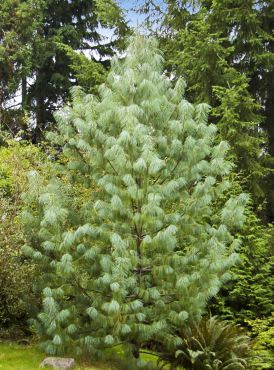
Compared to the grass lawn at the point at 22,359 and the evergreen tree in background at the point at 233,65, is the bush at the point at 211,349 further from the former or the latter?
the evergreen tree in background at the point at 233,65

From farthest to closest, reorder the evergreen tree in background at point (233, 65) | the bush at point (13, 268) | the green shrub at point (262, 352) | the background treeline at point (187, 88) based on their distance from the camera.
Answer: the evergreen tree in background at point (233, 65) < the background treeline at point (187, 88) < the bush at point (13, 268) < the green shrub at point (262, 352)

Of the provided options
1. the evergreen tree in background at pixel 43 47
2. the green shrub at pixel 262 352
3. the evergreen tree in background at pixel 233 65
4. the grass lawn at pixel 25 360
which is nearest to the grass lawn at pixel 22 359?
the grass lawn at pixel 25 360

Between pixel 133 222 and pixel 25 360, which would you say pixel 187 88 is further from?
pixel 25 360

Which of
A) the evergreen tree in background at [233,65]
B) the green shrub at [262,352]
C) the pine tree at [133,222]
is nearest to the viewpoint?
the pine tree at [133,222]

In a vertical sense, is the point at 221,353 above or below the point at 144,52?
below

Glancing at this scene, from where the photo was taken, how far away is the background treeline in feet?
35.7

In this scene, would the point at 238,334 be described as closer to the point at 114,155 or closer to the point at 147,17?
the point at 114,155

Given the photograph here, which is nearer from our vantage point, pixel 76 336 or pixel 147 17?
pixel 76 336

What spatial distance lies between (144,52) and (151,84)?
0.92m

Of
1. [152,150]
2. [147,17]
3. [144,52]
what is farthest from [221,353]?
[147,17]

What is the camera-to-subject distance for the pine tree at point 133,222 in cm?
808

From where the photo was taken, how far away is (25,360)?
9117 millimetres

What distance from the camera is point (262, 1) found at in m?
15.0

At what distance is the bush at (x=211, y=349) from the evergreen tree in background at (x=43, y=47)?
11599 millimetres
